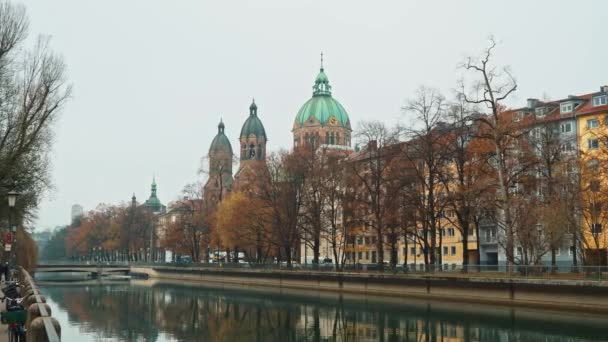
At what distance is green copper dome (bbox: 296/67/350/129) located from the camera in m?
133

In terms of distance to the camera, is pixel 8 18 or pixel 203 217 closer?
pixel 8 18

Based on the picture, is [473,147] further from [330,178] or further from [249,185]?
[249,185]

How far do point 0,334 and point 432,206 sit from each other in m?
38.7

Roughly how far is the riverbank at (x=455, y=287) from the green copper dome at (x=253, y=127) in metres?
66.4

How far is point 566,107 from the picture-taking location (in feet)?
238

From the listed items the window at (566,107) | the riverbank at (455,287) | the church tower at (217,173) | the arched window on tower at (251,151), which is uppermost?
the arched window on tower at (251,151)

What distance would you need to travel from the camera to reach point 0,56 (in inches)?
1190

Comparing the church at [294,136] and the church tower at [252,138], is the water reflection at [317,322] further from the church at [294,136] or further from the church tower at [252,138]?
the church tower at [252,138]

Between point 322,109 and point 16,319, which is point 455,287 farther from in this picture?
point 322,109

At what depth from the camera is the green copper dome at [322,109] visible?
133 metres

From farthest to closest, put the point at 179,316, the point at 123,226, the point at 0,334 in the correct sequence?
1. the point at 123,226
2. the point at 179,316
3. the point at 0,334

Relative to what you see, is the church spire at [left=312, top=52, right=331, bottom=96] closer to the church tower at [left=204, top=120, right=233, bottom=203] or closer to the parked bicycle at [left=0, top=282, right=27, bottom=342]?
the church tower at [left=204, top=120, right=233, bottom=203]

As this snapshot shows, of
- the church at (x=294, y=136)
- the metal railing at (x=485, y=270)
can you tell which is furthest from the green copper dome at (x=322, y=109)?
the metal railing at (x=485, y=270)

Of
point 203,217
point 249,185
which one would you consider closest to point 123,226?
point 203,217
